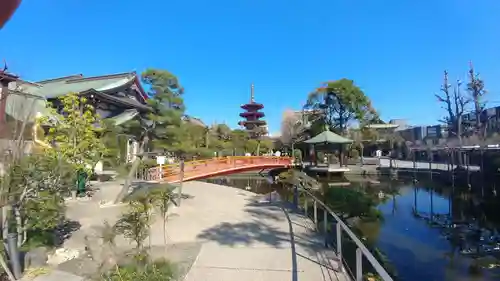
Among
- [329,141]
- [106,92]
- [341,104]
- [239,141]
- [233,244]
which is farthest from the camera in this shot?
[239,141]

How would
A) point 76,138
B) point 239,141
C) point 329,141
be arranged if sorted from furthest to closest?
1. point 239,141
2. point 329,141
3. point 76,138

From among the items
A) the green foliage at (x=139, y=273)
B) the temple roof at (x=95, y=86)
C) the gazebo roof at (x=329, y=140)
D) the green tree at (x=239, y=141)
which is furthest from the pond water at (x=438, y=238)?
the green tree at (x=239, y=141)

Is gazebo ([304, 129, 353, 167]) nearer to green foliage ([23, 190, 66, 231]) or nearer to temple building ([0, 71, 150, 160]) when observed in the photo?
temple building ([0, 71, 150, 160])

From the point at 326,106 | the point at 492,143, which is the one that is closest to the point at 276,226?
the point at 492,143

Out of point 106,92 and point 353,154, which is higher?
point 106,92

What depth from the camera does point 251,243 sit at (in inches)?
225

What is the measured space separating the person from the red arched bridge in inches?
377

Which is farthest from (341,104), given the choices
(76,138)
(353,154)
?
(76,138)

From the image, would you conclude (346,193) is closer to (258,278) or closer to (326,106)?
(258,278)

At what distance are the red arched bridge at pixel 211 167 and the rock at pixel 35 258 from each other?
221 inches

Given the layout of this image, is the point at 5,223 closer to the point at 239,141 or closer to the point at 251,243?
the point at 251,243

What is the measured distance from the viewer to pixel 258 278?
412cm

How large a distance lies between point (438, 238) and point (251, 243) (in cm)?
652

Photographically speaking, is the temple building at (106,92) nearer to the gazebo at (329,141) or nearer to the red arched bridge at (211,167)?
the red arched bridge at (211,167)
